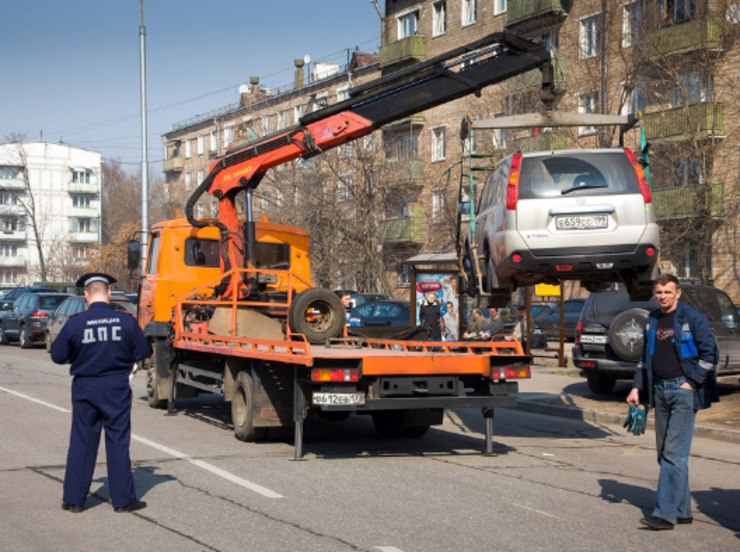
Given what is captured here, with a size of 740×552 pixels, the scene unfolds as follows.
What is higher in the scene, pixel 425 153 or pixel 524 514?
pixel 425 153

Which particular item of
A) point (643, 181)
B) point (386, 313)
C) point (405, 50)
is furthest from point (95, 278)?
point (405, 50)

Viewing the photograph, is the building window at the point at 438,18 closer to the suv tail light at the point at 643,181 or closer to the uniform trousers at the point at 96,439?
the suv tail light at the point at 643,181

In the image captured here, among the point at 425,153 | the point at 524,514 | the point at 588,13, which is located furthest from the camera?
the point at 425,153

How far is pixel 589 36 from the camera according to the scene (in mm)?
36625

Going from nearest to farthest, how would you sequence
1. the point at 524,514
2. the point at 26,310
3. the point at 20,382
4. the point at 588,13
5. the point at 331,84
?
the point at 524,514, the point at 20,382, the point at 26,310, the point at 588,13, the point at 331,84

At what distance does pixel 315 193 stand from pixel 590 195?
29.2m

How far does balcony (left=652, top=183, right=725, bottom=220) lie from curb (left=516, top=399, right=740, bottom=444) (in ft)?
57.4

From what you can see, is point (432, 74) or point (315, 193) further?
point (315, 193)

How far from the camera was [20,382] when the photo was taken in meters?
18.6

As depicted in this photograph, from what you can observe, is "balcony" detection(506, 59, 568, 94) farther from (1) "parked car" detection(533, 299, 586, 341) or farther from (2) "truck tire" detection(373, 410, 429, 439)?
(2) "truck tire" detection(373, 410, 429, 439)

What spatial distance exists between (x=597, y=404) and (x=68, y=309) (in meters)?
16.9

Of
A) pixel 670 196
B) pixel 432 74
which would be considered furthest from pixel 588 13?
pixel 432 74

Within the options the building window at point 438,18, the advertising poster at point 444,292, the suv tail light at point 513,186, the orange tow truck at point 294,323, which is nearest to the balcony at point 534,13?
the building window at point 438,18

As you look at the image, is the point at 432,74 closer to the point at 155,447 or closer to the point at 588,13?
the point at 155,447
